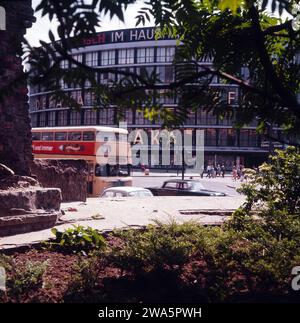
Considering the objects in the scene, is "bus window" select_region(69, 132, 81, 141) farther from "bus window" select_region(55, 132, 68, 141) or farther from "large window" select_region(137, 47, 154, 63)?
"large window" select_region(137, 47, 154, 63)

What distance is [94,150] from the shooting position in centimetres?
1748

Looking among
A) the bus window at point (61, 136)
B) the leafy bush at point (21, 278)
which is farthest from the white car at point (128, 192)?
the leafy bush at point (21, 278)

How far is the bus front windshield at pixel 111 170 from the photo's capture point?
56.6ft

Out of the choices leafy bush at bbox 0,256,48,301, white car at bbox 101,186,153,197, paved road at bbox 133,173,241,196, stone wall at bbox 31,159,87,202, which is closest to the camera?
leafy bush at bbox 0,256,48,301

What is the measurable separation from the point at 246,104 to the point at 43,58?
1.44 metres

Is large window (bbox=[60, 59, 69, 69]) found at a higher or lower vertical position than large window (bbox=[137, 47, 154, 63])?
lower

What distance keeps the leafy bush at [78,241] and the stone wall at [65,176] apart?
6.11 m

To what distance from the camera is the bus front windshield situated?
17241 millimetres

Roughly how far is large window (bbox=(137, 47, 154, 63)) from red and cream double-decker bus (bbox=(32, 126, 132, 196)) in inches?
1105

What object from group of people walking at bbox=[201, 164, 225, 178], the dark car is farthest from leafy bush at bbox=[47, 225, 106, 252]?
group of people walking at bbox=[201, 164, 225, 178]

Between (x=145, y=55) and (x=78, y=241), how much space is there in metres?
44.2

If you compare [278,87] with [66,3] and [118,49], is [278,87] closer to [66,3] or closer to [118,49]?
[66,3]

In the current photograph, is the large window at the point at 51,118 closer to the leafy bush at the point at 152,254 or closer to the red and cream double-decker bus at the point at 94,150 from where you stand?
the red and cream double-decker bus at the point at 94,150

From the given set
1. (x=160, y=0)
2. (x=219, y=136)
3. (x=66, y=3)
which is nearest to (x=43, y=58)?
(x=66, y=3)
